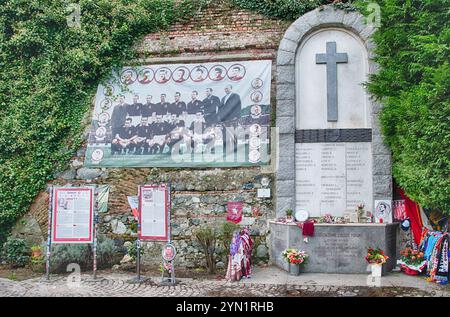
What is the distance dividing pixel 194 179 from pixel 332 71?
3.56m

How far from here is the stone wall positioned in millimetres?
8688

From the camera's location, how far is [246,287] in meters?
6.86

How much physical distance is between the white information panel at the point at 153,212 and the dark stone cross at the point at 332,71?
371 centimetres

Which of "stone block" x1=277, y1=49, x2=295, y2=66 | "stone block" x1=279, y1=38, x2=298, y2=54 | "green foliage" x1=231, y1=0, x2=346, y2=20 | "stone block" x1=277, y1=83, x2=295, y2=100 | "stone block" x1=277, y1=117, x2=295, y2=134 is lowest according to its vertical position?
"stone block" x1=277, y1=117, x2=295, y2=134

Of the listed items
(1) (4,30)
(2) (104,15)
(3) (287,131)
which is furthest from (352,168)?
(1) (4,30)

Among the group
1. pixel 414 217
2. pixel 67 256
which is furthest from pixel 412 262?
pixel 67 256

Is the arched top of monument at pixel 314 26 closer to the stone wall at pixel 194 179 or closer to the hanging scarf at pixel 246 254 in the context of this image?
the stone wall at pixel 194 179

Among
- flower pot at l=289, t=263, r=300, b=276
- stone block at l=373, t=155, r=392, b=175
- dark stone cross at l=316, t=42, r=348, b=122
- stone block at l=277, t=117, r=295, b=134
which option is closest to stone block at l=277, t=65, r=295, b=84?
dark stone cross at l=316, t=42, r=348, b=122

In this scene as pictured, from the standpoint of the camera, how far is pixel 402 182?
7594mm

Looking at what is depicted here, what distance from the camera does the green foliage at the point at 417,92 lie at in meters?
6.46

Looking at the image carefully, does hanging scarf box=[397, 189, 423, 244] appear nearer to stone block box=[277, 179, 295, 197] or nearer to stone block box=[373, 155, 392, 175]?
stone block box=[373, 155, 392, 175]

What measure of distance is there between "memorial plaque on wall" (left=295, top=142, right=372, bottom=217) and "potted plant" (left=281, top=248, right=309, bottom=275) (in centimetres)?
112

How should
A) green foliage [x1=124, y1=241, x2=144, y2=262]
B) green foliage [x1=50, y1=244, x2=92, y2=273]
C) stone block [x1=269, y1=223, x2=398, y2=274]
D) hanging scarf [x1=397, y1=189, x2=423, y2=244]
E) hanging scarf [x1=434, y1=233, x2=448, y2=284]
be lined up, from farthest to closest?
1. green foliage [x1=124, y1=241, x2=144, y2=262]
2. hanging scarf [x1=397, y1=189, x2=423, y2=244]
3. green foliage [x1=50, y1=244, x2=92, y2=273]
4. stone block [x1=269, y1=223, x2=398, y2=274]
5. hanging scarf [x1=434, y1=233, x2=448, y2=284]

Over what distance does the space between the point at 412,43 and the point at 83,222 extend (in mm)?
6192
